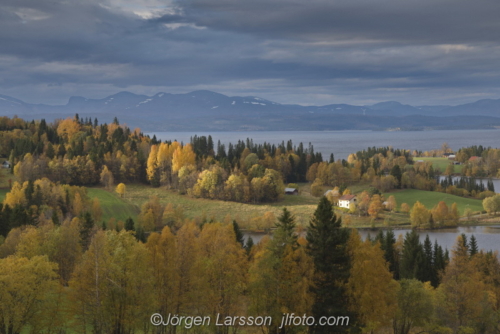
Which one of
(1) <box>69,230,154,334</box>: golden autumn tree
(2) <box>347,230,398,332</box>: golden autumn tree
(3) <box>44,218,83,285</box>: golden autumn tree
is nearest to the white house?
(3) <box>44,218,83,285</box>: golden autumn tree

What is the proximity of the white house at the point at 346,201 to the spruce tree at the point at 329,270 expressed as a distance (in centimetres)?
8082

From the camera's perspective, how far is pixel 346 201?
108 metres

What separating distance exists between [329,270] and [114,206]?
7463 centimetres

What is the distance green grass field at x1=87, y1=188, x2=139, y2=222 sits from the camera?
8931 centimetres

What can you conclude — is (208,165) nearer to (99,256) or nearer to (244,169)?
(244,169)

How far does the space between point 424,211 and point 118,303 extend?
81.6 m

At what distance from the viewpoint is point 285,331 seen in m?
28.5

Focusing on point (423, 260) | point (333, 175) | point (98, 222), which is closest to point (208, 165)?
point (333, 175)

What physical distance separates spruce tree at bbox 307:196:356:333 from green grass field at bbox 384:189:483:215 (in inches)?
3677

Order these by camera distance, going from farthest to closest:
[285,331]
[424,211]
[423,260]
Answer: [424,211] < [423,260] < [285,331]

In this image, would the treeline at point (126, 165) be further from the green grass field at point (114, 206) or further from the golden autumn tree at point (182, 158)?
the green grass field at point (114, 206)

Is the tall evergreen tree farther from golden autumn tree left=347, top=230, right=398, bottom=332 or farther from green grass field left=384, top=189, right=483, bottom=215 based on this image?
green grass field left=384, top=189, right=483, bottom=215

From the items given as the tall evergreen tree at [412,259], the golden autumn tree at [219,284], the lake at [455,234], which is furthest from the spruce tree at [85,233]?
the tall evergreen tree at [412,259]

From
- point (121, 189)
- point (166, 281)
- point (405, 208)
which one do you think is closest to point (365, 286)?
point (166, 281)
